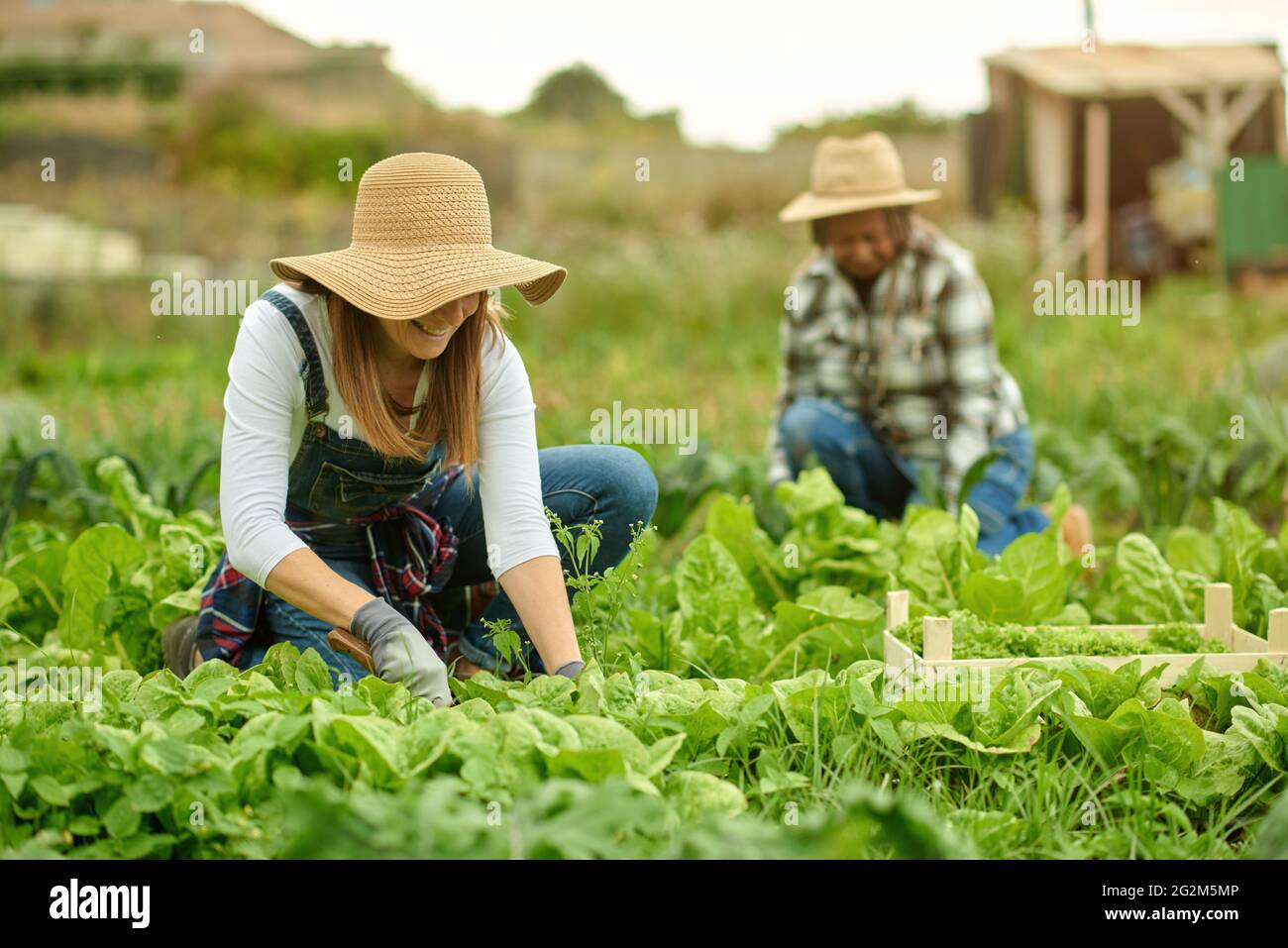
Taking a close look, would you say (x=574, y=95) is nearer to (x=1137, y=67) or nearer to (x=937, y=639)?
(x=1137, y=67)

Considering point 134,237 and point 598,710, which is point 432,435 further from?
point 134,237

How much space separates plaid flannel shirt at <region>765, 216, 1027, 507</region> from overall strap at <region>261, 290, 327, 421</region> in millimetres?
1683

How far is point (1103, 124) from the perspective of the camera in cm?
1171

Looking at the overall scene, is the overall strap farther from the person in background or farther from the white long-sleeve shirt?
the person in background

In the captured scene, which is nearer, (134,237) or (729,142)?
(134,237)

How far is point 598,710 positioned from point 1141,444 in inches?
96.5

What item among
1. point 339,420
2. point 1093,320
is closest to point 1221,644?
point 339,420

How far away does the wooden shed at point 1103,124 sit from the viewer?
11.8 meters

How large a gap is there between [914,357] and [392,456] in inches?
73.2

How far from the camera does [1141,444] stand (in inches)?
149

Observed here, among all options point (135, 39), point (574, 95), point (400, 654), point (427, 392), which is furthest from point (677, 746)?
point (574, 95)

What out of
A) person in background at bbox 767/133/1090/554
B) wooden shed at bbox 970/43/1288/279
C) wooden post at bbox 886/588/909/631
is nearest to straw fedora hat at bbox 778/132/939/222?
person in background at bbox 767/133/1090/554

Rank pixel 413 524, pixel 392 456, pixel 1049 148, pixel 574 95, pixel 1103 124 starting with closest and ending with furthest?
pixel 392 456
pixel 413 524
pixel 1103 124
pixel 1049 148
pixel 574 95
